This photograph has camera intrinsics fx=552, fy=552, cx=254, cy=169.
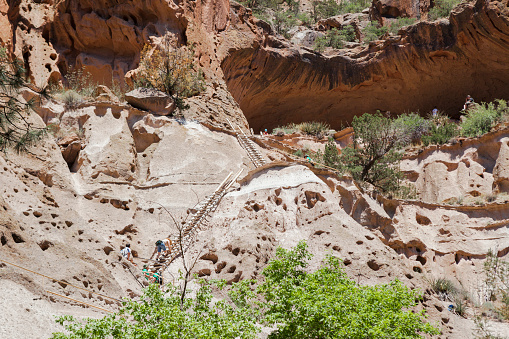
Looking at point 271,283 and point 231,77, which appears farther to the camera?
point 231,77

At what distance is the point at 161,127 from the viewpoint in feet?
69.0

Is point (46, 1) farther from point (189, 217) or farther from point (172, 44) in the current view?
point (189, 217)

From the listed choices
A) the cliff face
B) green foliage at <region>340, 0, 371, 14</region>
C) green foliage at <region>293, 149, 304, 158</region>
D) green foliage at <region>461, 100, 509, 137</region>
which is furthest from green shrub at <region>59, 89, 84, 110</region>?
green foliage at <region>340, 0, 371, 14</region>

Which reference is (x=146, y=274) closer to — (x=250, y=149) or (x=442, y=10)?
(x=250, y=149)

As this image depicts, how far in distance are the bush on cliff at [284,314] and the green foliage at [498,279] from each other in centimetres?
696

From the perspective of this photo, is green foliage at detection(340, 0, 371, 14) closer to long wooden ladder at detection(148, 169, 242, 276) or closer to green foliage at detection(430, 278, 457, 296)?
long wooden ladder at detection(148, 169, 242, 276)

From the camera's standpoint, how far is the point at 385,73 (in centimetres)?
3155

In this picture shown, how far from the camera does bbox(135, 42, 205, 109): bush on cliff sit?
23766mm

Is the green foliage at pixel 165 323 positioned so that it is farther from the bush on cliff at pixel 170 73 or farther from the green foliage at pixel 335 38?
the green foliage at pixel 335 38

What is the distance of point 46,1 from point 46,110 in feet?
27.5

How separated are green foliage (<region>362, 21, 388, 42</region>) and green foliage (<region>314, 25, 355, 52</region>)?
1199 mm

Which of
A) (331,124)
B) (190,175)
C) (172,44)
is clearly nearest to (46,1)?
(172,44)

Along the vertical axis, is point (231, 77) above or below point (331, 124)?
above

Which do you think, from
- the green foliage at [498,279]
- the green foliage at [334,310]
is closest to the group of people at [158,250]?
the green foliage at [334,310]
